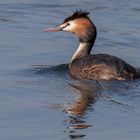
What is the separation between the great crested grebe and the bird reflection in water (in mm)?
260

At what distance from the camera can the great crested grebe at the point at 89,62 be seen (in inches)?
508

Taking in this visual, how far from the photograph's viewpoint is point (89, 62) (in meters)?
13.3

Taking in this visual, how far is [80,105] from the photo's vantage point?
11.3 metres

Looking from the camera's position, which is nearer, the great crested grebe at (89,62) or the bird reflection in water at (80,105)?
the bird reflection in water at (80,105)

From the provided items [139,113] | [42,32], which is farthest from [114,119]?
[42,32]

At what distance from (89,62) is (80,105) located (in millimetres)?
2071

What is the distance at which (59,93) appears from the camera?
11.9 meters

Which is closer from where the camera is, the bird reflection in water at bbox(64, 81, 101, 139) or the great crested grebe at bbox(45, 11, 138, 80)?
the bird reflection in water at bbox(64, 81, 101, 139)

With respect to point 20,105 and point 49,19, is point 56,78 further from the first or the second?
point 49,19

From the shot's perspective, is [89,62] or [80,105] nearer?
[80,105]

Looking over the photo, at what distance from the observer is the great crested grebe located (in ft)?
42.3

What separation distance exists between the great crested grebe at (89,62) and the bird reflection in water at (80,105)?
26 centimetres

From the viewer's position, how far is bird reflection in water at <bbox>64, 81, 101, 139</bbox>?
9977 millimetres

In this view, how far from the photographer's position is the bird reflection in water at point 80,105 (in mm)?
9977
